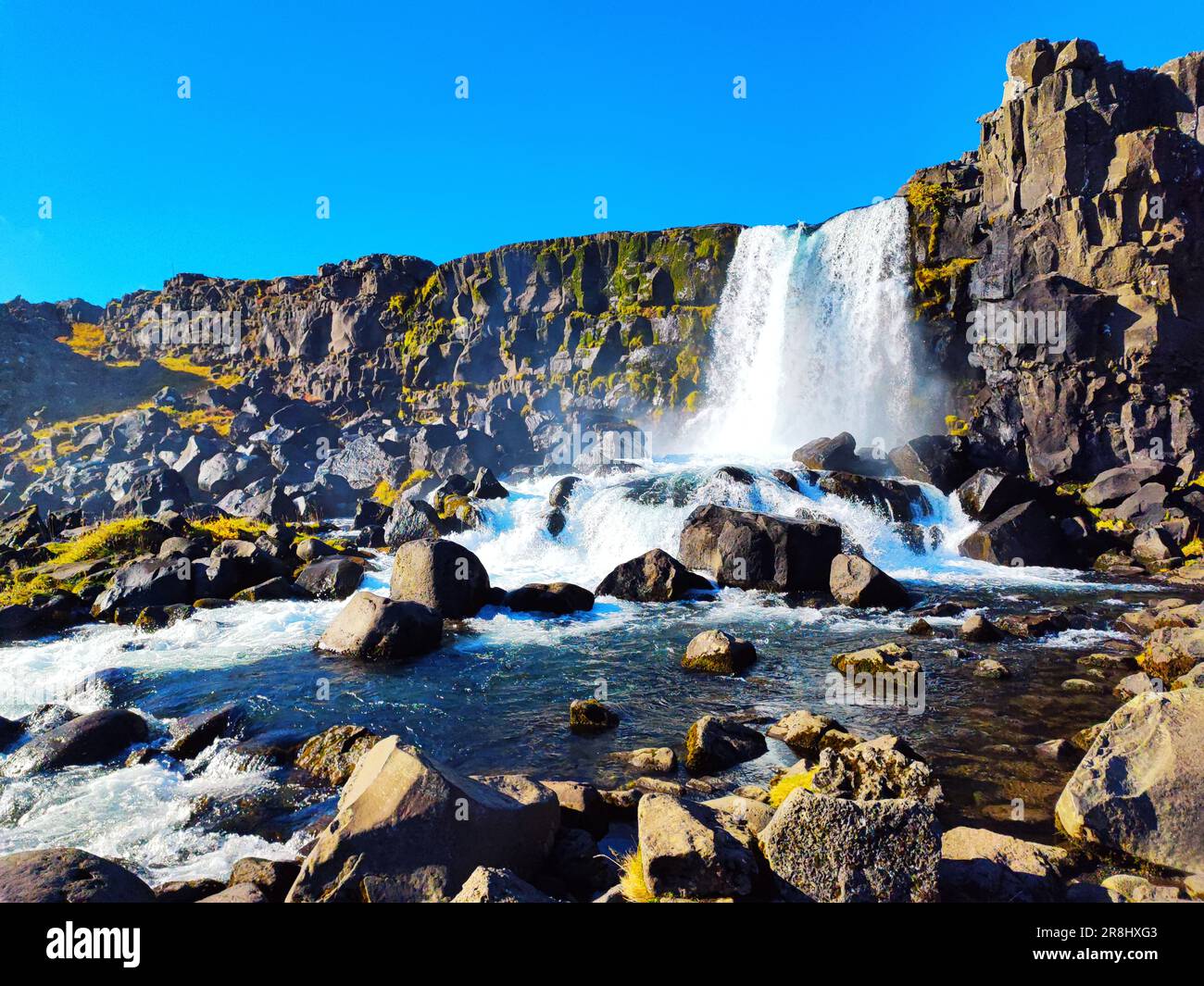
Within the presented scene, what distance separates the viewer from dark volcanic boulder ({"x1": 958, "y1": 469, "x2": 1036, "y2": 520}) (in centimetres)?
2908

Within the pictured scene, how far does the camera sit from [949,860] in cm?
660

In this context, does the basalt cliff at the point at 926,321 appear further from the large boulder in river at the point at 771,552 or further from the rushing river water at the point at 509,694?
the rushing river water at the point at 509,694

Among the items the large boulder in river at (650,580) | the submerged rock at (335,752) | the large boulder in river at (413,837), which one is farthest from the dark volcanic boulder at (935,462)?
the large boulder in river at (413,837)

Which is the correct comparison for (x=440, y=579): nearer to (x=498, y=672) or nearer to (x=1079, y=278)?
(x=498, y=672)

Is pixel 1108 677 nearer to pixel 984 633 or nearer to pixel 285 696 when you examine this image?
pixel 984 633

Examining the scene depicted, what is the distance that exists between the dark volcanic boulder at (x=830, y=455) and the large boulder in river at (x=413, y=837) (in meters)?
29.4

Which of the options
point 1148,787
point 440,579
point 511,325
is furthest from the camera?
point 511,325

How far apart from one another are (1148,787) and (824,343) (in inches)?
1769

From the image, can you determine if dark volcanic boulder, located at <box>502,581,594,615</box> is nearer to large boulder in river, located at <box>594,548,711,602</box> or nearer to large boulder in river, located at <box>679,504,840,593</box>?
large boulder in river, located at <box>594,548,711,602</box>

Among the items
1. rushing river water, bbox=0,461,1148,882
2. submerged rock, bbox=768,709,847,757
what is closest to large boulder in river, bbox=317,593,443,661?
rushing river water, bbox=0,461,1148,882

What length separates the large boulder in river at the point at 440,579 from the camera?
67.6 ft

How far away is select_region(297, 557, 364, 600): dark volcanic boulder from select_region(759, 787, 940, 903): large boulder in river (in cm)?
2055

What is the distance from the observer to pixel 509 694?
14367 millimetres

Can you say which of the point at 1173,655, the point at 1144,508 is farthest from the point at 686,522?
the point at 1144,508
